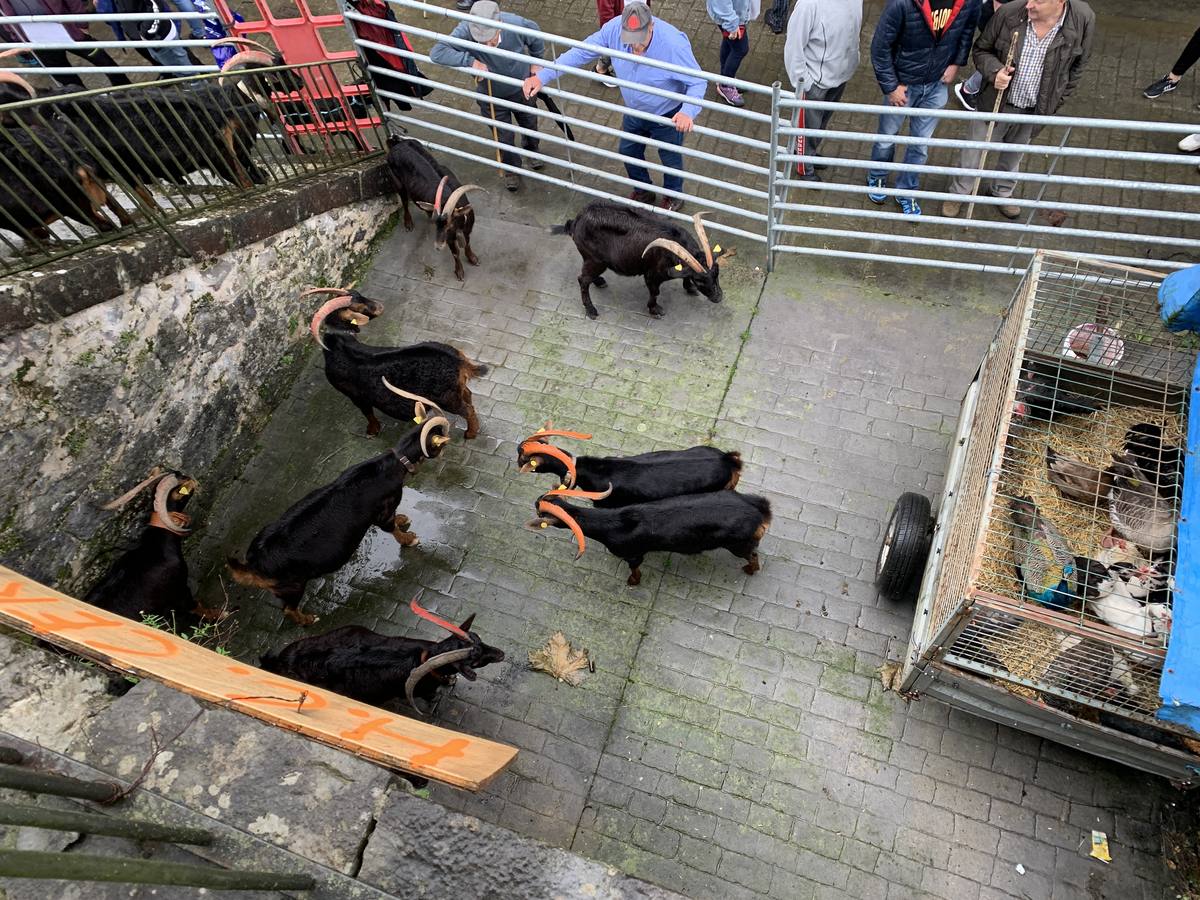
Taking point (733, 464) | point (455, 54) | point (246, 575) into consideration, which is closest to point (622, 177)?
point (455, 54)

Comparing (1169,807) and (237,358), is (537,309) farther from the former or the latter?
(1169,807)

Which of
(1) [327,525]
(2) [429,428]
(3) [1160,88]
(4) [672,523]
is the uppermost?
(3) [1160,88]

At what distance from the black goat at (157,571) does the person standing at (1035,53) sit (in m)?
7.14

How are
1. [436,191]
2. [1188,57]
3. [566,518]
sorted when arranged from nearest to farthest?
[566,518], [436,191], [1188,57]

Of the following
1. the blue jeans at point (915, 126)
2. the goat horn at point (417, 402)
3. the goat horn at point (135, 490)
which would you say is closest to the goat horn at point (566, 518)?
the goat horn at point (417, 402)

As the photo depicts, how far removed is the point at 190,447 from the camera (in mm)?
6535

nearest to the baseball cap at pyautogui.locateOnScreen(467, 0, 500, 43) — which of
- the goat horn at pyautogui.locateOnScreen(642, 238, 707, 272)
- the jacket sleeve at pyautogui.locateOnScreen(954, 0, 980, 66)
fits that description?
the goat horn at pyautogui.locateOnScreen(642, 238, 707, 272)

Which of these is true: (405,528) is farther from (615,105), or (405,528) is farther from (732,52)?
(732,52)

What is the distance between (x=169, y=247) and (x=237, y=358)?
3.81ft

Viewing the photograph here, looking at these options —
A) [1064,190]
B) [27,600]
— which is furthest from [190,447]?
[1064,190]

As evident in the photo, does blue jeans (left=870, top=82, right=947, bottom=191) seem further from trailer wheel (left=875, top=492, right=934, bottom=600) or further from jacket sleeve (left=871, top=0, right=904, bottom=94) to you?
trailer wheel (left=875, top=492, right=934, bottom=600)

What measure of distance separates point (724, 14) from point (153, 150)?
575 cm

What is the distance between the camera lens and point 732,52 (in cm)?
846

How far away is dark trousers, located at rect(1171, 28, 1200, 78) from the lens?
25.3ft
